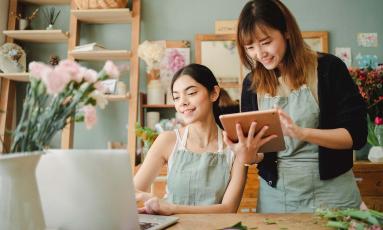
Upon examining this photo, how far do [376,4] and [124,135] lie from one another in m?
2.63

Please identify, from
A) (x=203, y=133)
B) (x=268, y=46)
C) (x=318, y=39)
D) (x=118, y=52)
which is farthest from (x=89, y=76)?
(x=318, y=39)

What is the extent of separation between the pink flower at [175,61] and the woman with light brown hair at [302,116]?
1.78 metres

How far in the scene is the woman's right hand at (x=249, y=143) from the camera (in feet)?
3.91

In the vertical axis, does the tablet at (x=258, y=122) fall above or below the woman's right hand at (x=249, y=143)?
above

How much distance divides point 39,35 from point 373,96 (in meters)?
2.96

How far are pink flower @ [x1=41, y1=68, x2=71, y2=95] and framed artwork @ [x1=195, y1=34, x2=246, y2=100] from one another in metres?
2.63

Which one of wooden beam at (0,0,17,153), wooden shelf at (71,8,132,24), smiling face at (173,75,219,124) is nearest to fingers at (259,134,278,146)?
smiling face at (173,75,219,124)

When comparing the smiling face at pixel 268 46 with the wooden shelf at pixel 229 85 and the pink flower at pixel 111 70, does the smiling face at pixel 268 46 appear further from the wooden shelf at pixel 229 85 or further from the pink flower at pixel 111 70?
the wooden shelf at pixel 229 85

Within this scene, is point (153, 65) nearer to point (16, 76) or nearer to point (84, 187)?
point (16, 76)

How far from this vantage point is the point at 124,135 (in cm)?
325

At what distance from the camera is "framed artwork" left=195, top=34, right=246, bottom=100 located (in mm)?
3186

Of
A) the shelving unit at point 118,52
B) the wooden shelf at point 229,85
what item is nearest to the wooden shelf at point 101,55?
the shelving unit at point 118,52

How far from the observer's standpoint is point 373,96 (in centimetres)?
287

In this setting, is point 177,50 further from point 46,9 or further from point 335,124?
point 335,124
